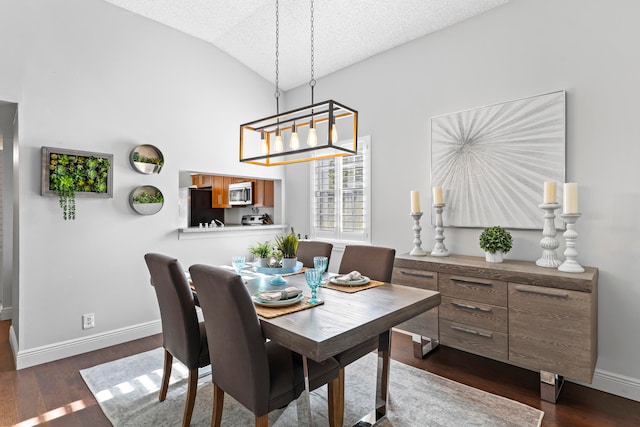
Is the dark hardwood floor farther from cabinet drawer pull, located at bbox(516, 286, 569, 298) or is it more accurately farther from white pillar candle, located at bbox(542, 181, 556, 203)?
white pillar candle, located at bbox(542, 181, 556, 203)

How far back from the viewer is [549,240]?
8.57 feet

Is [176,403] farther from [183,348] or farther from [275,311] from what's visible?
[275,311]

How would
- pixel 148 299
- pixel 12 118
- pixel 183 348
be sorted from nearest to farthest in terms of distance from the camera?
pixel 183 348 → pixel 12 118 → pixel 148 299

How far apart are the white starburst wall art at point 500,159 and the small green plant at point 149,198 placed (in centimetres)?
282

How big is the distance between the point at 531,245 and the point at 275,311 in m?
2.29

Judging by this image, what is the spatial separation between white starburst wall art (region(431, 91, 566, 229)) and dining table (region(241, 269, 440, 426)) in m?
1.36

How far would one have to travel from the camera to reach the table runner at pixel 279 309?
1.70 m

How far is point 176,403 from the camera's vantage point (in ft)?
7.61

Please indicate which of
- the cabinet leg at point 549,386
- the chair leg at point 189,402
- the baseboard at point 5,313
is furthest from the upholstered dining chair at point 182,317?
the baseboard at point 5,313

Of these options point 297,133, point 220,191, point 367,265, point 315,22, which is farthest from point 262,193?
point 367,265

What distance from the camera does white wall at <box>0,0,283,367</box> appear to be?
2.92 metres

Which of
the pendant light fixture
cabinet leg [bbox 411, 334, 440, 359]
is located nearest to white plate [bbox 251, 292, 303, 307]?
the pendant light fixture

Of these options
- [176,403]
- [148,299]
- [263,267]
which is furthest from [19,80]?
[176,403]

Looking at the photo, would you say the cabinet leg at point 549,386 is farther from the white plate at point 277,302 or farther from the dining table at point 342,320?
the white plate at point 277,302
